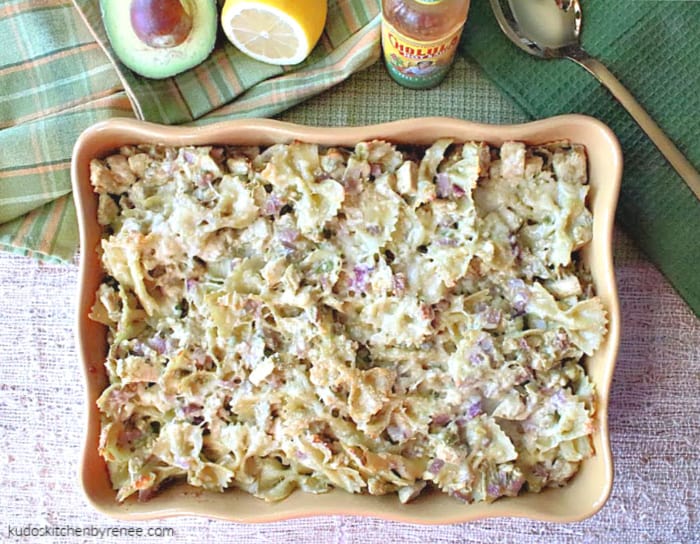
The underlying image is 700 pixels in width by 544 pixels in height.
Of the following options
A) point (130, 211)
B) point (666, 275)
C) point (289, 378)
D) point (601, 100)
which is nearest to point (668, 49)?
point (601, 100)

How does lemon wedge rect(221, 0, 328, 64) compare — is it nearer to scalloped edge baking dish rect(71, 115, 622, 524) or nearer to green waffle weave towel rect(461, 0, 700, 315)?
scalloped edge baking dish rect(71, 115, 622, 524)

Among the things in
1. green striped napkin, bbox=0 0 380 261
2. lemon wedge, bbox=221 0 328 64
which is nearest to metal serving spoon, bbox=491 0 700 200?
green striped napkin, bbox=0 0 380 261

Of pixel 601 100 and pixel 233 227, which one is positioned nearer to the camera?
pixel 233 227

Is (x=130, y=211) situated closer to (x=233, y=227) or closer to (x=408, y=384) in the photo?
(x=233, y=227)

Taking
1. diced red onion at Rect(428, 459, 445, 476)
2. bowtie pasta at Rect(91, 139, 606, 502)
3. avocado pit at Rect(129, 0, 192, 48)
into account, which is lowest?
diced red onion at Rect(428, 459, 445, 476)

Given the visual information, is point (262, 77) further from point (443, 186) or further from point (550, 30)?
point (550, 30)

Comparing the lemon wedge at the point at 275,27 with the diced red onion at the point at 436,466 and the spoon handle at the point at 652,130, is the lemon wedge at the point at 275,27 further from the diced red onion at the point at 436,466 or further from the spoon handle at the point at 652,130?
the diced red onion at the point at 436,466

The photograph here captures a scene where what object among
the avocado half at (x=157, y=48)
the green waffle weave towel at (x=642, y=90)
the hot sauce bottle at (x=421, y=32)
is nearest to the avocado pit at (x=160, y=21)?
the avocado half at (x=157, y=48)
